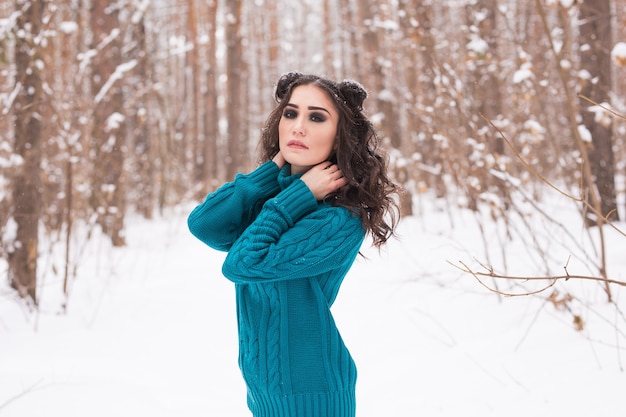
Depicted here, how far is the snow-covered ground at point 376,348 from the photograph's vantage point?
2.45 m

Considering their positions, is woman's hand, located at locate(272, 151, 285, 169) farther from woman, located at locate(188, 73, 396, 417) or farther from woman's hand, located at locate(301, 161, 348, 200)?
woman's hand, located at locate(301, 161, 348, 200)

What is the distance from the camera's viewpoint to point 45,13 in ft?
12.6

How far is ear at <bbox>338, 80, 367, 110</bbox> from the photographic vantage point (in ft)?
5.12

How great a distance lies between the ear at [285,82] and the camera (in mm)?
1598

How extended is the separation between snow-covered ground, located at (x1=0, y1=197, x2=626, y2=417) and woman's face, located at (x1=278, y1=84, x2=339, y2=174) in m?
1.07

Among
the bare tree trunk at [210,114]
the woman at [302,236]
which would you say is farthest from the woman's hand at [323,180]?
the bare tree trunk at [210,114]

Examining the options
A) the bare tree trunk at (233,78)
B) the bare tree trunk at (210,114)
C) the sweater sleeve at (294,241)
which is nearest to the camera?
the sweater sleeve at (294,241)

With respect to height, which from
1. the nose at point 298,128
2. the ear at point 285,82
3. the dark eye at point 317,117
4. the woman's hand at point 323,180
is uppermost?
the ear at point 285,82

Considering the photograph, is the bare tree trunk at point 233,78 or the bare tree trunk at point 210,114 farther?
the bare tree trunk at point 210,114

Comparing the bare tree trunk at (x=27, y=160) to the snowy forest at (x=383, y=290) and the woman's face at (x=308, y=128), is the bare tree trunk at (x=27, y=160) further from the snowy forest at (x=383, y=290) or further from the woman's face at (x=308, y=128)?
the woman's face at (x=308, y=128)

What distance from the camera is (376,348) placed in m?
3.43

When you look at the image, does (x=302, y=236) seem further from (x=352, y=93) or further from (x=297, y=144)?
(x=352, y=93)

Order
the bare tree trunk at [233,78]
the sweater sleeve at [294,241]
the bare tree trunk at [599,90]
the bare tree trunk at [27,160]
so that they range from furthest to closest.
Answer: the bare tree trunk at [233,78] → the bare tree trunk at [599,90] → the bare tree trunk at [27,160] → the sweater sleeve at [294,241]

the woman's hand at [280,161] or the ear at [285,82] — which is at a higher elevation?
the ear at [285,82]
